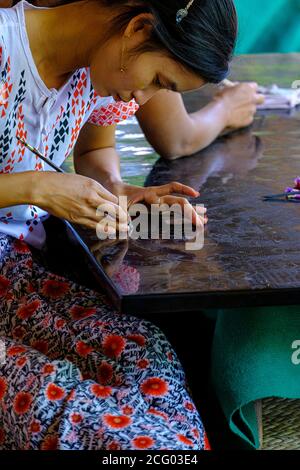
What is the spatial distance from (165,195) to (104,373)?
43 cm

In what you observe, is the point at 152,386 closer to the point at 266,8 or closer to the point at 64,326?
the point at 64,326

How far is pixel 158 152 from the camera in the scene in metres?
2.09

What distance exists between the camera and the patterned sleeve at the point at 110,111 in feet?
6.19

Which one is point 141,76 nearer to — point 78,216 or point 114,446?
point 78,216

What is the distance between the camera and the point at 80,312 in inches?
59.7

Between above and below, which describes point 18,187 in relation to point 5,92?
below

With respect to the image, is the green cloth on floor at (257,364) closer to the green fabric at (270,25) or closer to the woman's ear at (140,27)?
the woman's ear at (140,27)

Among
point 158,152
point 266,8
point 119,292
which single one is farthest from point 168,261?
point 266,8

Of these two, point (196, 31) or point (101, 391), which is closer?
point (101, 391)

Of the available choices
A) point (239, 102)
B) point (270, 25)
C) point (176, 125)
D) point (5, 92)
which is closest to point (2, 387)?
point (5, 92)

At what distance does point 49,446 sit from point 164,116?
1.05 m

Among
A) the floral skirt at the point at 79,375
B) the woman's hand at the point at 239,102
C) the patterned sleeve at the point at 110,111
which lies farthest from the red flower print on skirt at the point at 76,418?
the woman's hand at the point at 239,102

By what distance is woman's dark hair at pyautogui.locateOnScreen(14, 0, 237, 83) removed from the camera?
1.41 metres

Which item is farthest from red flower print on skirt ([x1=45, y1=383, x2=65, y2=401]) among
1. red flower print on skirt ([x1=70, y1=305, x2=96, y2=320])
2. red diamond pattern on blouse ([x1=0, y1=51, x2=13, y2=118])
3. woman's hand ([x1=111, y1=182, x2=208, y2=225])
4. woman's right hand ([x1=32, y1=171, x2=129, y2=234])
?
red diamond pattern on blouse ([x1=0, y1=51, x2=13, y2=118])
